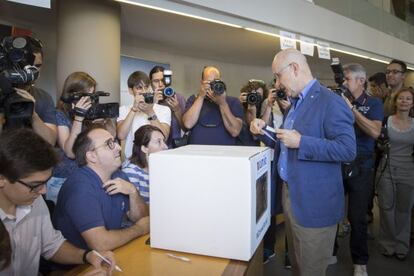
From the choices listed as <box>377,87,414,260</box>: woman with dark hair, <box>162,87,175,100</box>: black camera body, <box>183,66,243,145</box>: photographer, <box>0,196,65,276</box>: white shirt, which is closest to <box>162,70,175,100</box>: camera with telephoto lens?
<box>162,87,175,100</box>: black camera body

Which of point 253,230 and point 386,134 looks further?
point 386,134

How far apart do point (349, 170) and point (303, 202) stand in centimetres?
67

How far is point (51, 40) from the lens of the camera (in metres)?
3.56

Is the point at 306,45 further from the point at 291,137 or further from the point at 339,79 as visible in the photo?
the point at 291,137

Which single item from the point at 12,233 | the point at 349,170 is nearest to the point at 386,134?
the point at 349,170

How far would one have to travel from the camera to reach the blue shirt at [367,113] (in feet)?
7.26

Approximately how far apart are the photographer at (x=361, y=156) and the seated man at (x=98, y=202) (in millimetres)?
1395

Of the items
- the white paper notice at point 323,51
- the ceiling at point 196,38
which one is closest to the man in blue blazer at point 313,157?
the white paper notice at point 323,51

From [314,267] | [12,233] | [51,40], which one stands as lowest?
[314,267]

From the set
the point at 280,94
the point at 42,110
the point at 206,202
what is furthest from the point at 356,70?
the point at 42,110

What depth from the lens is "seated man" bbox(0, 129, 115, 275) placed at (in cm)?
97

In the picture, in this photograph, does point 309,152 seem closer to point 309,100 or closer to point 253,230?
point 309,100

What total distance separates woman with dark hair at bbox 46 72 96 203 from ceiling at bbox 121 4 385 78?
1.20 m

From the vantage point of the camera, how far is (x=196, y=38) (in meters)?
3.99
